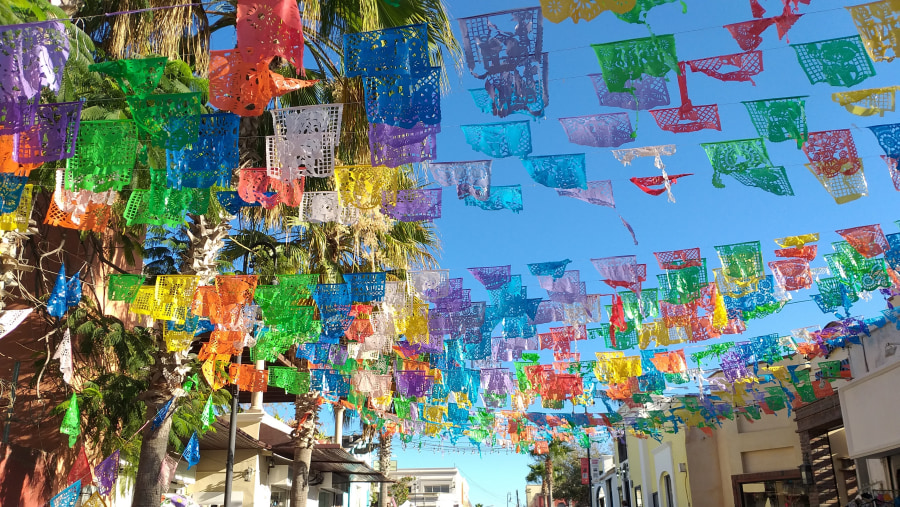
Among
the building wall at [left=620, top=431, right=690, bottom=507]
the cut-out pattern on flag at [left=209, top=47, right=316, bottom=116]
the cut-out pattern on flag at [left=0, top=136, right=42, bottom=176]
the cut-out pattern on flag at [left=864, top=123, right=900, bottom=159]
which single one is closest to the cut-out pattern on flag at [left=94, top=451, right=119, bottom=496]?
the cut-out pattern on flag at [left=0, top=136, right=42, bottom=176]

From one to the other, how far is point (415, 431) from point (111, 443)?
432 inches

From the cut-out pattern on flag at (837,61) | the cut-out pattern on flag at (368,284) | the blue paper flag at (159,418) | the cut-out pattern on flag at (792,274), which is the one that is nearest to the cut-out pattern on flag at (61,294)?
the blue paper flag at (159,418)

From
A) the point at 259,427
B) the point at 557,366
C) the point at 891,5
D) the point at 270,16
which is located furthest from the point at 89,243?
the point at 891,5

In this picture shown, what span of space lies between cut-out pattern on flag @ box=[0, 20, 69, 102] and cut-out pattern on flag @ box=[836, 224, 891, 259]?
1082 centimetres

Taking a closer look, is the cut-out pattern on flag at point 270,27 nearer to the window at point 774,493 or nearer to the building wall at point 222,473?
the building wall at point 222,473

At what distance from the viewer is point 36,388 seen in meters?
10.3

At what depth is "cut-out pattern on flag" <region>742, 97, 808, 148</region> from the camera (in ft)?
23.2

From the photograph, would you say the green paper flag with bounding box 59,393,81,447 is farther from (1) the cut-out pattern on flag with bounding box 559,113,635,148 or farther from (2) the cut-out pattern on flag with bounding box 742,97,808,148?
(2) the cut-out pattern on flag with bounding box 742,97,808,148

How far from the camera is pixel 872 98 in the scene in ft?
22.4

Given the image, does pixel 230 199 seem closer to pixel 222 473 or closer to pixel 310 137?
pixel 310 137

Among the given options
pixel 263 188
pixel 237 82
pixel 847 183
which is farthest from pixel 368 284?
pixel 847 183

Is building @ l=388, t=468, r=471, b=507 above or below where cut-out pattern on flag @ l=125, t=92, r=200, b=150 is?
below

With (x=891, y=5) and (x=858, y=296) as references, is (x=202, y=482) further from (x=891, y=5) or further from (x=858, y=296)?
(x=891, y=5)

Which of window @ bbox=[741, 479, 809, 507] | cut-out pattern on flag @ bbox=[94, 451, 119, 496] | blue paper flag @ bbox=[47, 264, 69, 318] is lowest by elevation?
window @ bbox=[741, 479, 809, 507]
